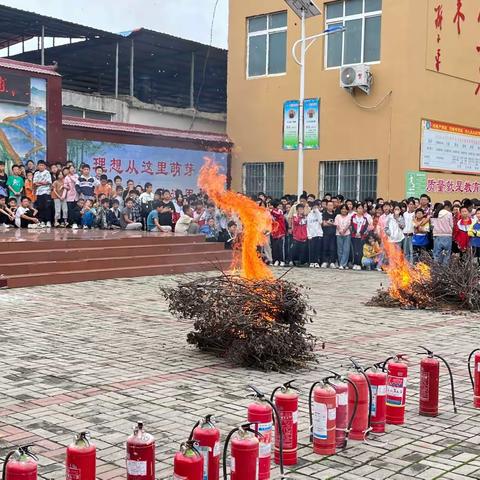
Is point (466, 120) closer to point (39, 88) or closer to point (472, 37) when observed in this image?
point (472, 37)

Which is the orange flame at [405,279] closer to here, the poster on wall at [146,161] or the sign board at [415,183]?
the sign board at [415,183]

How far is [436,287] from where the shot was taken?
10375 mm

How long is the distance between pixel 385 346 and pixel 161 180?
50.1 ft

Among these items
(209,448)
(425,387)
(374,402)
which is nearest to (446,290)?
(425,387)

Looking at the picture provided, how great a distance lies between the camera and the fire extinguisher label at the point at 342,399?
4.32 meters

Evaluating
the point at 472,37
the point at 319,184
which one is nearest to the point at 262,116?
the point at 319,184

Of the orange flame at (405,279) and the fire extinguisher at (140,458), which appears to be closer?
the fire extinguisher at (140,458)

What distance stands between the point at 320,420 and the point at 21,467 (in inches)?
74.3

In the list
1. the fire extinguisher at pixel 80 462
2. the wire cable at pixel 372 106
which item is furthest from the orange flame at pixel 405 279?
the wire cable at pixel 372 106

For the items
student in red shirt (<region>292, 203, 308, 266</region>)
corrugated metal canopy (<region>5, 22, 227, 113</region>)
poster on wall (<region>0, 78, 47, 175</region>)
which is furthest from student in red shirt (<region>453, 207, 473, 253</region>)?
corrugated metal canopy (<region>5, 22, 227, 113</region>)

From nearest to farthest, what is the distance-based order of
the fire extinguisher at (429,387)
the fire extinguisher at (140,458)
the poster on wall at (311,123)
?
the fire extinguisher at (140,458) < the fire extinguisher at (429,387) < the poster on wall at (311,123)

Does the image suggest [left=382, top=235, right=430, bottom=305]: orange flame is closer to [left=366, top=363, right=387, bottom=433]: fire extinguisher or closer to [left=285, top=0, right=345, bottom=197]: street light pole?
[left=366, top=363, right=387, bottom=433]: fire extinguisher

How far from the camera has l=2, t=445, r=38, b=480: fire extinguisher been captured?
2988 millimetres

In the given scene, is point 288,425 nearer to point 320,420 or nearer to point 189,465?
point 320,420
